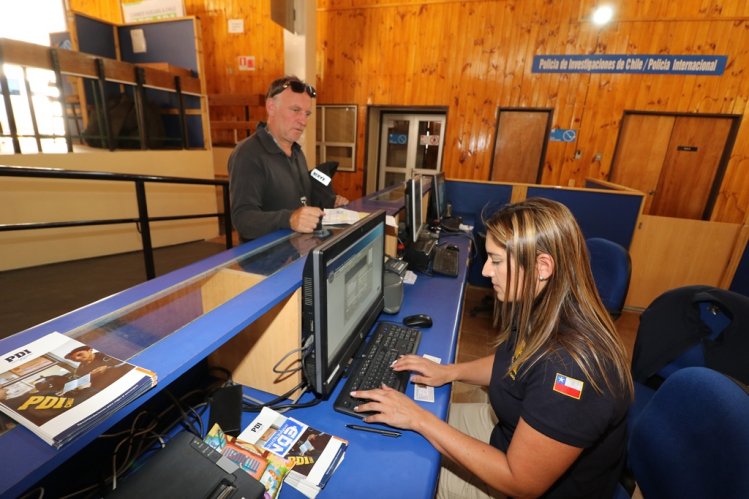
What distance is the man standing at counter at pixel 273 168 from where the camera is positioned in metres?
1.61

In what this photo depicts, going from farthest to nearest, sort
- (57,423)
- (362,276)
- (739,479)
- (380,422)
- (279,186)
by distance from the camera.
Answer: (279,186) < (362,276) < (380,422) < (739,479) < (57,423)

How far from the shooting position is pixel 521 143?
521cm

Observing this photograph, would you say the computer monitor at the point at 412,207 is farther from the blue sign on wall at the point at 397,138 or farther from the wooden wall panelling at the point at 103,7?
the wooden wall panelling at the point at 103,7

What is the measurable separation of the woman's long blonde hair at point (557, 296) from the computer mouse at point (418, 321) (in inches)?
19.2

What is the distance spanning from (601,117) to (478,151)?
66.3 inches

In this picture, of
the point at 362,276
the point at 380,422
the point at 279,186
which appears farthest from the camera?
the point at 279,186

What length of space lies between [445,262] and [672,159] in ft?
15.3

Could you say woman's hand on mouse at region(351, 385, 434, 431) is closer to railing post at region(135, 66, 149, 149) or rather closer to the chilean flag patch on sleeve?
the chilean flag patch on sleeve

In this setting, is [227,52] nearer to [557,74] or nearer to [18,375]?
[557,74]

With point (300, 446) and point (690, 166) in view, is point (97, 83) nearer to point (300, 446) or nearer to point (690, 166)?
point (300, 446)

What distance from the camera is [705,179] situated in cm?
468

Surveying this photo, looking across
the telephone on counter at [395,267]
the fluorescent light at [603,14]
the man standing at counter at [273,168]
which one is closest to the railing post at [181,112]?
the man standing at counter at [273,168]

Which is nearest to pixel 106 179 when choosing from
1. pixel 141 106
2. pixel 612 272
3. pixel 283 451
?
pixel 283 451

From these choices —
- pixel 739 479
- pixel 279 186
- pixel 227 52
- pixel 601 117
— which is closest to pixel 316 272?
pixel 739 479
